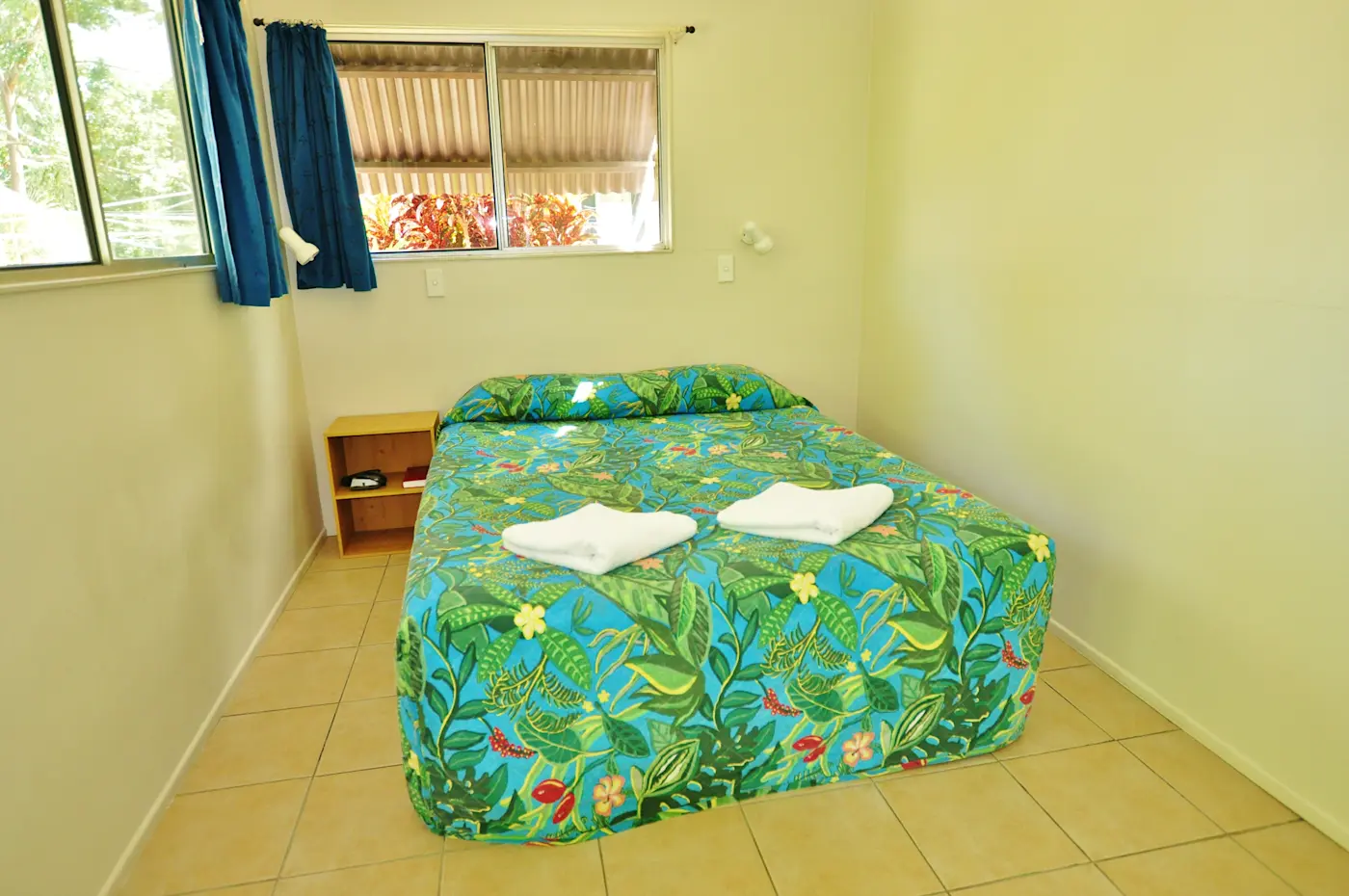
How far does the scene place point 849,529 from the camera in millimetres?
1921

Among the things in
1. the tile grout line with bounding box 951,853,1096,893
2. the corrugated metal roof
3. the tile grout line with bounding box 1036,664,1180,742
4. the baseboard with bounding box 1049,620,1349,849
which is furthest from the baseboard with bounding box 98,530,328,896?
the baseboard with bounding box 1049,620,1349,849

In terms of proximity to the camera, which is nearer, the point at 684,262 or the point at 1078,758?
the point at 1078,758

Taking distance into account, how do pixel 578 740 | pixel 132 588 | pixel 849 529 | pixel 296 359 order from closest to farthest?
pixel 578 740 < pixel 132 588 < pixel 849 529 < pixel 296 359

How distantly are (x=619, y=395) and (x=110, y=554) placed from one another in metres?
1.86

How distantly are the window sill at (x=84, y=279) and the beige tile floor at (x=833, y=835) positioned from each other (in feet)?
3.96

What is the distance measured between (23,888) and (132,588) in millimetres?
631

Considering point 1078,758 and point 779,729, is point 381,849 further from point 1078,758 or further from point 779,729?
point 1078,758

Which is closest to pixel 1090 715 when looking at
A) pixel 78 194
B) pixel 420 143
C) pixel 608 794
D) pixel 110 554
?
pixel 608 794

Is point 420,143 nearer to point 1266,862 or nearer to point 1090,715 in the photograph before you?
point 1090,715

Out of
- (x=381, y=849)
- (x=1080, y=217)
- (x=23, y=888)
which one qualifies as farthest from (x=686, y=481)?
(x=23, y=888)

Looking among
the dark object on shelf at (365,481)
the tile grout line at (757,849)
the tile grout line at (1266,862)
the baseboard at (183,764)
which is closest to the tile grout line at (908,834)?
the tile grout line at (757,849)

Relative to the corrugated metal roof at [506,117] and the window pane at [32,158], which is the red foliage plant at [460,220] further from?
the window pane at [32,158]

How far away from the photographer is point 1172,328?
6.73 ft

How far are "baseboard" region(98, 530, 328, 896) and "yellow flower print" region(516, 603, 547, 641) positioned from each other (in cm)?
97
